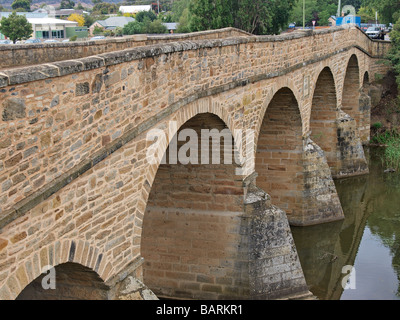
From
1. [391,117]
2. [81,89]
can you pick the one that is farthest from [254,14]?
[81,89]

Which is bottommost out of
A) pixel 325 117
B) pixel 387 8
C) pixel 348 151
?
pixel 348 151

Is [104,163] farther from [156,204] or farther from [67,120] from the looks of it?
[156,204]

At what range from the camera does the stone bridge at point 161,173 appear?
5.75 m

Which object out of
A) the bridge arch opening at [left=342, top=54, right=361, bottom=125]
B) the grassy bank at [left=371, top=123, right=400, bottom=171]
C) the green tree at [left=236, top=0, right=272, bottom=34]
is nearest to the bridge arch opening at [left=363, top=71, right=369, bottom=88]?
the bridge arch opening at [left=342, top=54, right=361, bottom=125]

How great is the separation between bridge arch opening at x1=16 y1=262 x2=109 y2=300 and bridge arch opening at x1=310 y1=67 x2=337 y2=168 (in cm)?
1484

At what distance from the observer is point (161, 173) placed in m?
11.7

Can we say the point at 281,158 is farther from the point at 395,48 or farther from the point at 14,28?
the point at 14,28

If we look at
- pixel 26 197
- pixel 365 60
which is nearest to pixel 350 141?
pixel 365 60

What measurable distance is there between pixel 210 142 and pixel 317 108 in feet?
35.5

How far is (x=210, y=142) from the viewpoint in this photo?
37.4ft

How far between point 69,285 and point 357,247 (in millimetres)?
A: 10653

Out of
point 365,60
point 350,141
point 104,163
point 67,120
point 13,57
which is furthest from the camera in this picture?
point 365,60

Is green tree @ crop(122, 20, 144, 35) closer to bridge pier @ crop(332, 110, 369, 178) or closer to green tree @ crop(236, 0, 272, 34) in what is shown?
green tree @ crop(236, 0, 272, 34)

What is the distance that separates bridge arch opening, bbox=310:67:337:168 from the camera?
21016 mm
